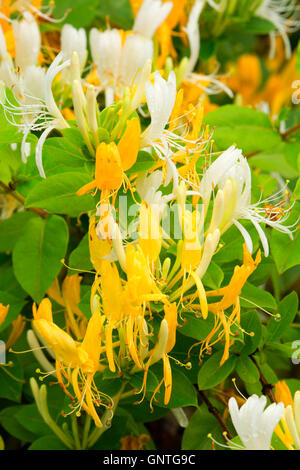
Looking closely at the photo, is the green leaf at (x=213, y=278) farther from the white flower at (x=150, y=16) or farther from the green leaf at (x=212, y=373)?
the white flower at (x=150, y=16)

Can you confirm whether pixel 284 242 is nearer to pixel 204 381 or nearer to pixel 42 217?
pixel 204 381

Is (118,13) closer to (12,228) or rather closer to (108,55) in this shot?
(108,55)

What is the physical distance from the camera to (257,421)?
1.63 ft

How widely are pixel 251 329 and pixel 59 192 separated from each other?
23 centimetres

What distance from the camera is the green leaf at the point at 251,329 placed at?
2.11 feet

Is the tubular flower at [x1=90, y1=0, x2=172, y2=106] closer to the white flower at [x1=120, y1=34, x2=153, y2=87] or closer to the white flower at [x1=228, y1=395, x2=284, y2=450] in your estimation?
the white flower at [x1=120, y1=34, x2=153, y2=87]

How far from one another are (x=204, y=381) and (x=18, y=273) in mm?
226

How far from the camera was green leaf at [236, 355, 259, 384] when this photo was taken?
0.64m

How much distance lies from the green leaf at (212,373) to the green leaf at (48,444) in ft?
0.63

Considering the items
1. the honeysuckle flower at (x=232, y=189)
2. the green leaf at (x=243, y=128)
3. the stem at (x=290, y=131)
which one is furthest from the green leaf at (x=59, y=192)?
the stem at (x=290, y=131)

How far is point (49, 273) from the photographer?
2.22 ft

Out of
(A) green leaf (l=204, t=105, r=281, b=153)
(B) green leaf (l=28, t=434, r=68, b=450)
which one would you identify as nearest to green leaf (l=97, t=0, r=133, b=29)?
(A) green leaf (l=204, t=105, r=281, b=153)

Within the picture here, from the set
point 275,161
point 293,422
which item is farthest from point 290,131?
point 293,422
